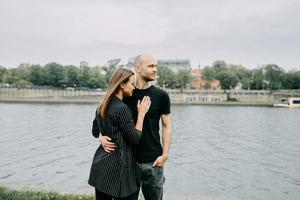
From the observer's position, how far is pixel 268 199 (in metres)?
12.0

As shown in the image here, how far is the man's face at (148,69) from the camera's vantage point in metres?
4.99

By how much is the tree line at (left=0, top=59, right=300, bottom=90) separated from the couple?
401 ft

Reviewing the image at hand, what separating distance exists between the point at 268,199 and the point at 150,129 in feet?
27.2

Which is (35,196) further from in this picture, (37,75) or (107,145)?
(37,75)

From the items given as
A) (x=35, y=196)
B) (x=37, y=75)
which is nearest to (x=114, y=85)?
(x=35, y=196)

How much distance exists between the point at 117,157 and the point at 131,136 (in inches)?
11.9

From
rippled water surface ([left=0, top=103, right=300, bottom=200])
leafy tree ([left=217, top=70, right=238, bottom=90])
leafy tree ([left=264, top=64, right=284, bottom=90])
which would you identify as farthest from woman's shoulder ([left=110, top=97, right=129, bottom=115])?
leafy tree ([left=217, top=70, right=238, bottom=90])

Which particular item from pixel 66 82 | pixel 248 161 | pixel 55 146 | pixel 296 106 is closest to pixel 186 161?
pixel 248 161

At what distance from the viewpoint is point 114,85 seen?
467cm

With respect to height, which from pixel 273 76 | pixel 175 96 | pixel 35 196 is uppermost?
pixel 273 76

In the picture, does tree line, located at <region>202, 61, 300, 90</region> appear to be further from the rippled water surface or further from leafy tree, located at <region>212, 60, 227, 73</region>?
the rippled water surface

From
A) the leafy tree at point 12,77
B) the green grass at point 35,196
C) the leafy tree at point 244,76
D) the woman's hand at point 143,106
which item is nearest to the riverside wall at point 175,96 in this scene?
the leafy tree at point 12,77

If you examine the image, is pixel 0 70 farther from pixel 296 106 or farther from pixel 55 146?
pixel 55 146

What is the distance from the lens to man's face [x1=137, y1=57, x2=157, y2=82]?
4.99 metres
